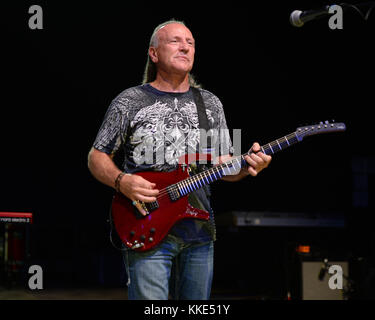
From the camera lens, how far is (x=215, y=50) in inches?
303

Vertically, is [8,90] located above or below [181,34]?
above

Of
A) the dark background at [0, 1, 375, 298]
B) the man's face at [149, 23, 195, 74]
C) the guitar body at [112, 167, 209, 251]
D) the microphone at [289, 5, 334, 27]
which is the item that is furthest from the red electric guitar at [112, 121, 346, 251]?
the dark background at [0, 1, 375, 298]

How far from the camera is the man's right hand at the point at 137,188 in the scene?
2.38 metres

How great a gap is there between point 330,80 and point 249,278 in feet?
12.6

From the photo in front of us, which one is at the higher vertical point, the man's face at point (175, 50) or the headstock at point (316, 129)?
the man's face at point (175, 50)

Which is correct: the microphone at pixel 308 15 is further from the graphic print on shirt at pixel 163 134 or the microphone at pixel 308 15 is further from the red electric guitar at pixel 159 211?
the red electric guitar at pixel 159 211

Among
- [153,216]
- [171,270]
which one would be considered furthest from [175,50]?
[171,270]

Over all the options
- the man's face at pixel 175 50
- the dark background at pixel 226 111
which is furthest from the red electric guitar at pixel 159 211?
the dark background at pixel 226 111

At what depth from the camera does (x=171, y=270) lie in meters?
2.55

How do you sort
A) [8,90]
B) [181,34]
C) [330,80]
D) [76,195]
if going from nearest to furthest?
1. [181,34]
2. [330,80]
3. [8,90]
4. [76,195]

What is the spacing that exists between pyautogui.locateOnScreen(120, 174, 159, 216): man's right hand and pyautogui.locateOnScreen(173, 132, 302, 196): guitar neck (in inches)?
5.8

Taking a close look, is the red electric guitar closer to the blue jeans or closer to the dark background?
the blue jeans
